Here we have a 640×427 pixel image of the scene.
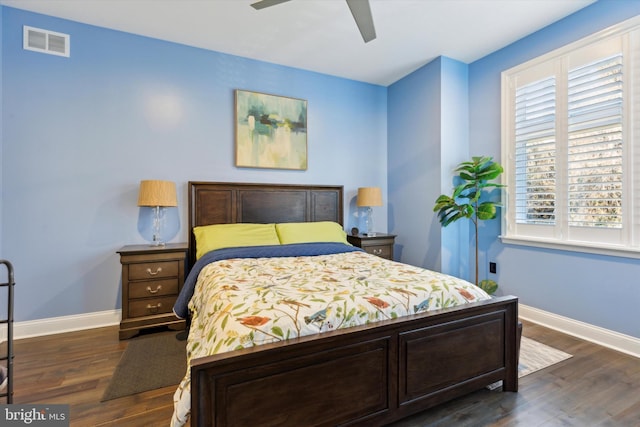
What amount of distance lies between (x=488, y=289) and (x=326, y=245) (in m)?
1.92

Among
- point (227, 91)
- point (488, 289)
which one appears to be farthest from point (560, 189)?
point (227, 91)

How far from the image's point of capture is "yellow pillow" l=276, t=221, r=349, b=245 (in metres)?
3.39

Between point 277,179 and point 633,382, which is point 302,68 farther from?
point 633,382

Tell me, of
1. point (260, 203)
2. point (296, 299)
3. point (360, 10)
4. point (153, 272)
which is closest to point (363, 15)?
point (360, 10)

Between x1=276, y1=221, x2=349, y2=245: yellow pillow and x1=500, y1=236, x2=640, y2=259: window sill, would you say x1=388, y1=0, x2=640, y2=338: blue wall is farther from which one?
x1=276, y1=221, x2=349, y2=245: yellow pillow

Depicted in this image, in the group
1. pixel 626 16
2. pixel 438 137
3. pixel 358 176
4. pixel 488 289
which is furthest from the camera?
pixel 358 176

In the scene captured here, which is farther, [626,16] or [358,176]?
[358,176]

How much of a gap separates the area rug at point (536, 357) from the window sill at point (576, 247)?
939mm

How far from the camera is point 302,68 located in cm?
399

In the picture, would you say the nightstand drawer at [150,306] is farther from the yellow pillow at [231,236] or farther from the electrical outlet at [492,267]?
the electrical outlet at [492,267]

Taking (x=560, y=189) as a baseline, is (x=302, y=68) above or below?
above

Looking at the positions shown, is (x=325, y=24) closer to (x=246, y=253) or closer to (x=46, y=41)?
(x=246, y=253)

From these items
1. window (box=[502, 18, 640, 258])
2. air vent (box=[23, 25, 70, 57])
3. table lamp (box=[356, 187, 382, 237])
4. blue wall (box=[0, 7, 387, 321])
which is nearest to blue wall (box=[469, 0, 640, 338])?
window (box=[502, 18, 640, 258])

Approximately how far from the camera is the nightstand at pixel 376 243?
12.6 feet
